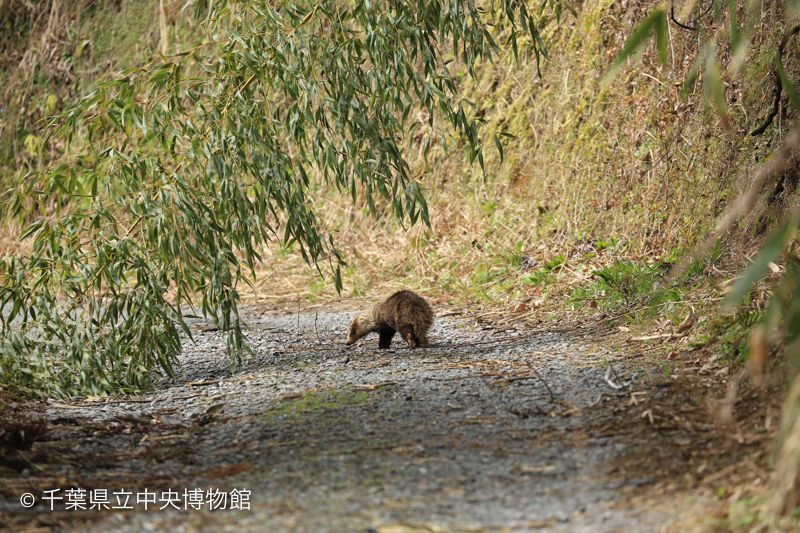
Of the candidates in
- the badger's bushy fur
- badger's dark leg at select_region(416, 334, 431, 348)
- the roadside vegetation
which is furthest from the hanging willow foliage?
badger's dark leg at select_region(416, 334, 431, 348)

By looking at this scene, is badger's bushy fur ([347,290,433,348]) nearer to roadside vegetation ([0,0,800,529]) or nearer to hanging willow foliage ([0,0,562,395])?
roadside vegetation ([0,0,800,529])

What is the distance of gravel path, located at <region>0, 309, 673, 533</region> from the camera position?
258 cm

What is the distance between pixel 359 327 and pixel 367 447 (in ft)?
9.68

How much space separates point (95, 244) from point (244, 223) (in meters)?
1.00

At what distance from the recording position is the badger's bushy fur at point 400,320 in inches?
227

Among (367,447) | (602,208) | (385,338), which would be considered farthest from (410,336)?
(602,208)

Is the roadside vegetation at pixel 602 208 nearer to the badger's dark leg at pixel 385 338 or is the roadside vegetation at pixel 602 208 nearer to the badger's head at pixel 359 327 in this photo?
the badger's head at pixel 359 327

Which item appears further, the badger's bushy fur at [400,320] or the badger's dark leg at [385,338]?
the badger's dark leg at [385,338]

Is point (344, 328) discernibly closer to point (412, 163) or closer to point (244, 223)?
point (244, 223)

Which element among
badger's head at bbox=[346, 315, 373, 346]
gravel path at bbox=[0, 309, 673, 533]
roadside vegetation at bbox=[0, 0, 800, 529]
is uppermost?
roadside vegetation at bbox=[0, 0, 800, 529]

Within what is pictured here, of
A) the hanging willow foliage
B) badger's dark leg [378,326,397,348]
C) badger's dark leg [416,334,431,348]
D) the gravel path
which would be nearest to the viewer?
the gravel path

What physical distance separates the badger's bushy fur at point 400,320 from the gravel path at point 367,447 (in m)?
0.36

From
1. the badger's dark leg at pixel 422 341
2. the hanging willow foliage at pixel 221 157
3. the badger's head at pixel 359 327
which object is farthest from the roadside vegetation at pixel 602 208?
the badger's dark leg at pixel 422 341

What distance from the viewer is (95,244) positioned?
15.7ft
